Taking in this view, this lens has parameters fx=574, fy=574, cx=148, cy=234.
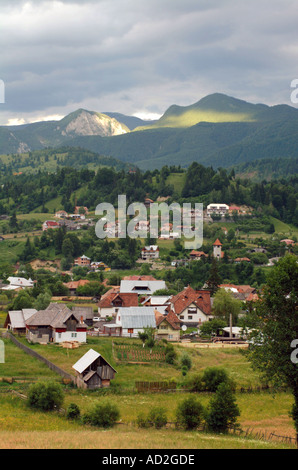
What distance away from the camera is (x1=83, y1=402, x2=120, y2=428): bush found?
2792 cm

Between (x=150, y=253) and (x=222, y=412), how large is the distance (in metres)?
93.7

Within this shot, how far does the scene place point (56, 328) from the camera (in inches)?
1932

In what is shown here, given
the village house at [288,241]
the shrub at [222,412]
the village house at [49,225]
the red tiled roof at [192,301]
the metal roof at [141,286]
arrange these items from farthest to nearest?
1. the village house at [49,225]
2. the village house at [288,241]
3. the metal roof at [141,286]
4. the red tiled roof at [192,301]
5. the shrub at [222,412]

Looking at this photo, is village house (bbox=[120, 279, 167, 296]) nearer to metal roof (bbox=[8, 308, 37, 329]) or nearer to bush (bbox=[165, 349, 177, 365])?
metal roof (bbox=[8, 308, 37, 329])

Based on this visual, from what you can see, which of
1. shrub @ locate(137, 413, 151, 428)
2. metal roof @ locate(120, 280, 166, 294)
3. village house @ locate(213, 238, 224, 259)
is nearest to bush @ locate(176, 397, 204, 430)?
shrub @ locate(137, 413, 151, 428)

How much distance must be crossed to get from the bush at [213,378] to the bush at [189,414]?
9491 mm

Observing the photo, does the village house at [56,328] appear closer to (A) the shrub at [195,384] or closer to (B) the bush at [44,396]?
(A) the shrub at [195,384]

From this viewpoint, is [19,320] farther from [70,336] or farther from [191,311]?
[191,311]

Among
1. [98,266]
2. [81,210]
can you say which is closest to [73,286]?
[98,266]

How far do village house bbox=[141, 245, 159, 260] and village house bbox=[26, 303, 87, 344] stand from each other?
232 feet

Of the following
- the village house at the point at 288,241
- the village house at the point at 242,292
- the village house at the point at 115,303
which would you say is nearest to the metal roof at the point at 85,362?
the village house at the point at 115,303

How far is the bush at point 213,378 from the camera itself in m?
38.1
